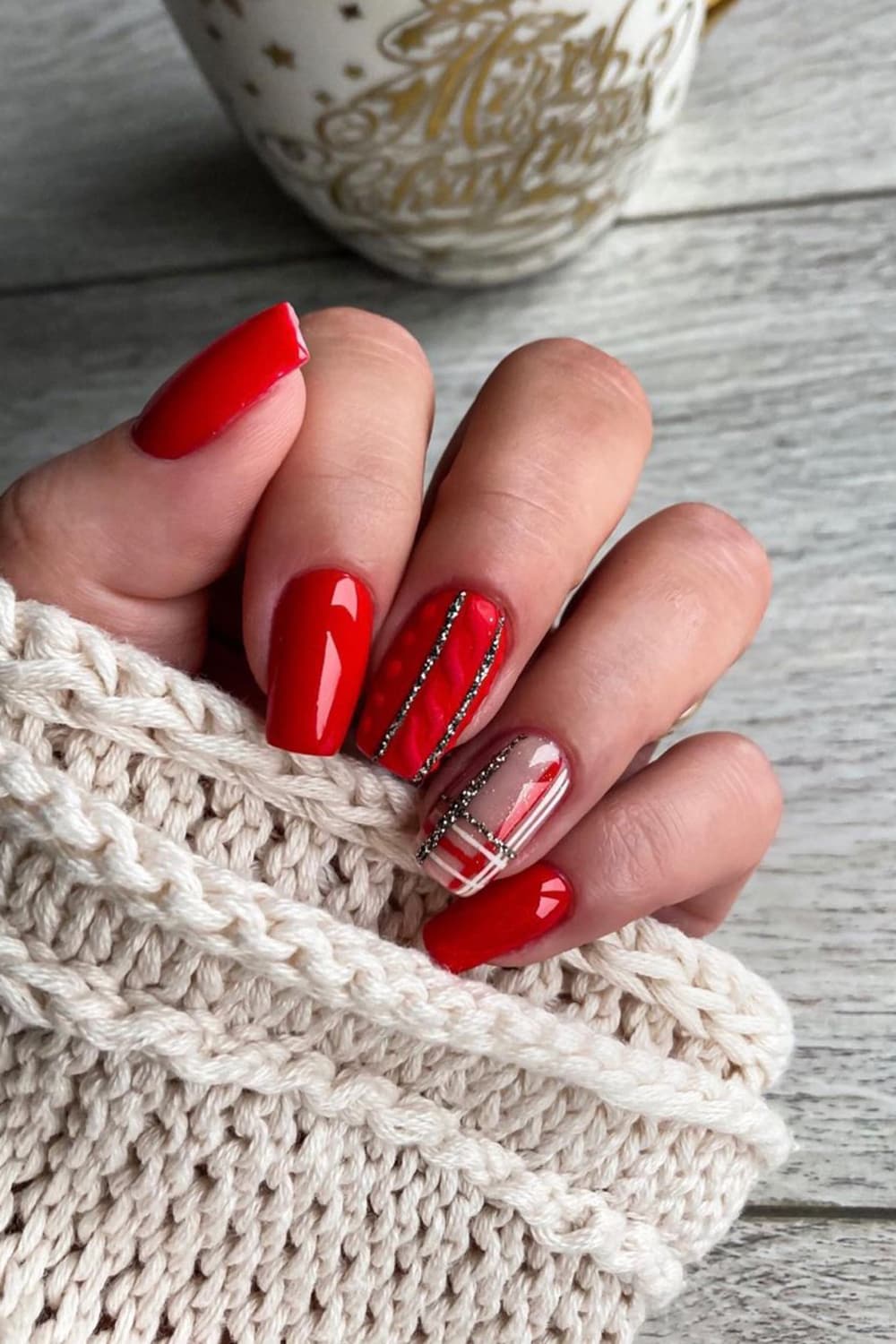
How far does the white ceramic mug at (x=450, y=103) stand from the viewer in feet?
1.59

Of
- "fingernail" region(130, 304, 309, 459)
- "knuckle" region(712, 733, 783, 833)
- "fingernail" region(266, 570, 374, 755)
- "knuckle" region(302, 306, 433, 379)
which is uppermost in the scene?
"fingernail" region(130, 304, 309, 459)

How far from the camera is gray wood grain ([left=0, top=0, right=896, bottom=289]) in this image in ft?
2.42

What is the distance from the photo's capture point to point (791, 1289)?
23.0 inches

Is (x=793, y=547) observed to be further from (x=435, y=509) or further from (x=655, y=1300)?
(x=655, y=1300)

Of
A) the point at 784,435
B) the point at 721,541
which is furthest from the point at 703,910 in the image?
the point at 784,435

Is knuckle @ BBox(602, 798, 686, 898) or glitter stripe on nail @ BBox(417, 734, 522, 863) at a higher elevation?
glitter stripe on nail @ BBox(417, 734, 522, 863)

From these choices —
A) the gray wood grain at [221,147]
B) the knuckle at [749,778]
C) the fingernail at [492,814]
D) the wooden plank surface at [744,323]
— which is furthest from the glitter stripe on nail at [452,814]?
the gray wood grain at [221,147]

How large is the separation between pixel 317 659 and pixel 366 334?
0.55 ft

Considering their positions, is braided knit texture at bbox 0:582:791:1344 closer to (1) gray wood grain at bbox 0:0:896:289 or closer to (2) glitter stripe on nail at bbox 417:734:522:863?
(2) glitter stripe on nail at bbox 417:734:522:863

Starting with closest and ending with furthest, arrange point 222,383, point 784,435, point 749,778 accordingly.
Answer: point 222,383 → point 749,778 → point 784,435

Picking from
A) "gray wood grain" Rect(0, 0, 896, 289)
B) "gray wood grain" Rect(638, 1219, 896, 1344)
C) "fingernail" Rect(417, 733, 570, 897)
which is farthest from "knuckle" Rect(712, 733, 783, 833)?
"gray wood grain" Rect(0, 0, 896, 289)

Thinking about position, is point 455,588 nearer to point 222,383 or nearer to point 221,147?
point 222,383

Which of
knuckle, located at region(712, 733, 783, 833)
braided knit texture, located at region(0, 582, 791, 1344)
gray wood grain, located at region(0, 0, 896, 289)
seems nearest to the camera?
braided knit texture, located at region(0, 582, 791, 1344)

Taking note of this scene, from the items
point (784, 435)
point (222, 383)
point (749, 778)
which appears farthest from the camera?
point (784, 435)
